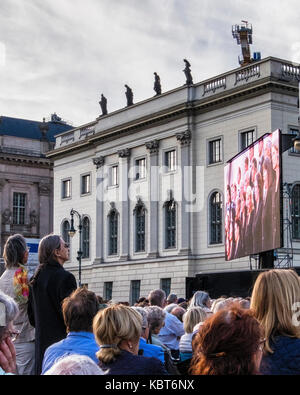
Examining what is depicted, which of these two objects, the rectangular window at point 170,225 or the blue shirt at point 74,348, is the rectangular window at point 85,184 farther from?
the blue shirt at point 74,348

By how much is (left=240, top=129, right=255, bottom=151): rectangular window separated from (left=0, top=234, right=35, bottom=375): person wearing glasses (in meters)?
35.3

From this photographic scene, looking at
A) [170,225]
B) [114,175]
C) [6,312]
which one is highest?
[114,175]

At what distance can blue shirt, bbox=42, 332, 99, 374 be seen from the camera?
634cm

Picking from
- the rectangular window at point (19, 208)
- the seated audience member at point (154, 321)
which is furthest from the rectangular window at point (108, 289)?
the seated audience member at point (154, 321)

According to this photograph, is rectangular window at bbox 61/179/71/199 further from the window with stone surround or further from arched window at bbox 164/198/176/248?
the window with stone surround

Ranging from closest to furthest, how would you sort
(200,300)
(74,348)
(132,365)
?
(132,365)
(74,348)
(200,300)

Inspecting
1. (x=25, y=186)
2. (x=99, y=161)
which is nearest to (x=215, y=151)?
(x=99, y=161)

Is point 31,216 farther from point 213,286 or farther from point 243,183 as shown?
point 213,286

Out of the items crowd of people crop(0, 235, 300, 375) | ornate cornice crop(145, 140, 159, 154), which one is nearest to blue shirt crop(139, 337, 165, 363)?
crowd of people crop(0, 235, 300, 375)

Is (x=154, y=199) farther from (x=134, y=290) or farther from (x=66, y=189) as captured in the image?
(x=66, y=189)

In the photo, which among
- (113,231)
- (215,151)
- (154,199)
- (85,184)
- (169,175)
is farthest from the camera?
(85,184)

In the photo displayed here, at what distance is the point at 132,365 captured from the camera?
17.7 ft

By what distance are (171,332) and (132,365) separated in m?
6.62
